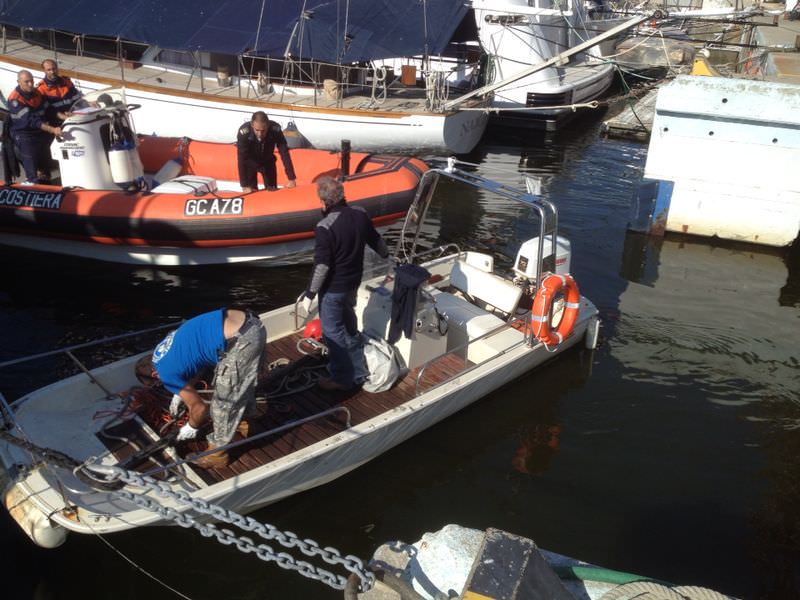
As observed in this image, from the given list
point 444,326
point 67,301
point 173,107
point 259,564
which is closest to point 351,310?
point 444,326

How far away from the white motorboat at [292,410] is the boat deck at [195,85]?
20.3ft

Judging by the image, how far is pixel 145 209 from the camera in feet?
28.8

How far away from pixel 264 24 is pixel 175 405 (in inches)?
361

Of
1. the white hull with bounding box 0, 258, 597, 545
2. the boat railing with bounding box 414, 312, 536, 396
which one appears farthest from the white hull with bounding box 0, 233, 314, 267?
the boat railing with bounding box 414, 312, 536, 396

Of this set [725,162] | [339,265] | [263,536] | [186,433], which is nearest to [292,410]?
[186,433]

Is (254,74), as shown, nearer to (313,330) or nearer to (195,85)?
(195,85)

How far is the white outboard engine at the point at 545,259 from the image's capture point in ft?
24.1

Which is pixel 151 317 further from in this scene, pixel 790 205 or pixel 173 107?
pixel 790 205

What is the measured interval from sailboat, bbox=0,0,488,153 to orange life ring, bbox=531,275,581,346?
6274mm

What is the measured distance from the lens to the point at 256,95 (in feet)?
43.5

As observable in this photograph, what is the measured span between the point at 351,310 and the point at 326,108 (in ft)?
24.8

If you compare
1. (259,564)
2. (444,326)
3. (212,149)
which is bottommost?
(259,564)

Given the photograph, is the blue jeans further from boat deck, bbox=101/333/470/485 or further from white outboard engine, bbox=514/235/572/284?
white outboard engine, bbox=514/235/572/284

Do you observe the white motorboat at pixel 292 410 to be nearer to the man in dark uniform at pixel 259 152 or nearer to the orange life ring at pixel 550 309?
the orange life ring at pixel 550 309
